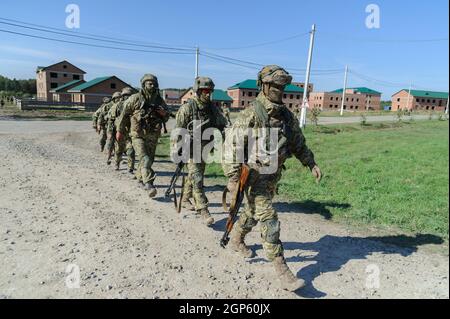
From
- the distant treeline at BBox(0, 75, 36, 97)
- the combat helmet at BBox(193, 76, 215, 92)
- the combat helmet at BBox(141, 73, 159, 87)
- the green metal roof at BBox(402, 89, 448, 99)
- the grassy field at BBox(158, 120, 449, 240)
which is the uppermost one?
the green metal roof at BBox(402, 89, 448, 99)

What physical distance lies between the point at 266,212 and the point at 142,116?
410 cm

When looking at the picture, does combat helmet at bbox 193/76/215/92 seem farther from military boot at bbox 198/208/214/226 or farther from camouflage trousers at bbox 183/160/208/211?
military boot at bbox 198/208/214/226

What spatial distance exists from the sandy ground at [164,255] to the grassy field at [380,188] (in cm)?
50

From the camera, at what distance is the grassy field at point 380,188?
5.85 meters

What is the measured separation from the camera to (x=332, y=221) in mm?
5953

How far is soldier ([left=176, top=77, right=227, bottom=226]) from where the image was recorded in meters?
Result: 5.56

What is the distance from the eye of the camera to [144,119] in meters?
7.03

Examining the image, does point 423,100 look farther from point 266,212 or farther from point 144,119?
point 266,212

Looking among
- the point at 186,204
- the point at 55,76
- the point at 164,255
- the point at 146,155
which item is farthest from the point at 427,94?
the point at 164,255

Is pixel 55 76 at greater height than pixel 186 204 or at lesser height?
greater

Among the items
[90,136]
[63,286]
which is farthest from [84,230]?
[90,136]

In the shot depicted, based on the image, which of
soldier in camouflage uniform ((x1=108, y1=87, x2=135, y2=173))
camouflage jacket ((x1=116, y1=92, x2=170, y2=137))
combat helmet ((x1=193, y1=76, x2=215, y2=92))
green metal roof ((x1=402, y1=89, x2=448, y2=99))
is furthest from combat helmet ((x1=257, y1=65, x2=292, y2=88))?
green metal roof ((x1=402, y1=89, x2=448, y2=99))
